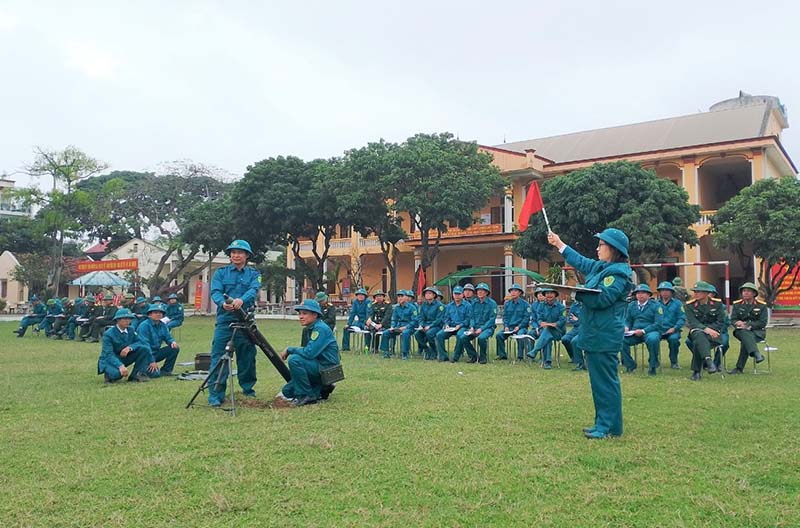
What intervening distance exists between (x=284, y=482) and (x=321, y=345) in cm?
325

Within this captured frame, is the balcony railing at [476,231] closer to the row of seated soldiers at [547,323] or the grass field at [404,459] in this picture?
the row of seated soldiers at [547,323]

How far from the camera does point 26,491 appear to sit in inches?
168

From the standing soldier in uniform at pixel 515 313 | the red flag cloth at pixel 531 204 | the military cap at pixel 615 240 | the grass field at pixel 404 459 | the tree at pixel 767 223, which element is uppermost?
the tree at pixel 767 223

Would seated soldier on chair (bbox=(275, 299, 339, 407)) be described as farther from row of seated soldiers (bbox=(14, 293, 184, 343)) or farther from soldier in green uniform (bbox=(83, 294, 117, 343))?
soldier in green uniform (bbox=(83, 294, 117, 343))

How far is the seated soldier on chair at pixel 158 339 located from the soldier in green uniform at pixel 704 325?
7951 millimetres

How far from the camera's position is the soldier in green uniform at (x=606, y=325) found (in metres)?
5.76

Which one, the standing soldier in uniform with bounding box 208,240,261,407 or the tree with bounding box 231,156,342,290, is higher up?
the tree with bounding box 231,156,342,290

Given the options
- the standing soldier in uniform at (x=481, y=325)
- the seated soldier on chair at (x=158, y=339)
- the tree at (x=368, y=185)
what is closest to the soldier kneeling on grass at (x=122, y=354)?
the seated soldier on chair at (x=158, y=339)

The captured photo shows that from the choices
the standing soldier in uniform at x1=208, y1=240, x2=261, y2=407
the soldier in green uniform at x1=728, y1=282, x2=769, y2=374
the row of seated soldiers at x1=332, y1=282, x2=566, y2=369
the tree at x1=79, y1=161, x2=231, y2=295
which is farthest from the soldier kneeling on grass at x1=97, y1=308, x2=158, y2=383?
the tree at x1=79, y1=161, x2=231, y2=295

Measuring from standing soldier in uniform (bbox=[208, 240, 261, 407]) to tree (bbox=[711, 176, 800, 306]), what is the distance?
17.9m

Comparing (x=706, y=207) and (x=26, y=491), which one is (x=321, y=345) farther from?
(x=706, y=207)

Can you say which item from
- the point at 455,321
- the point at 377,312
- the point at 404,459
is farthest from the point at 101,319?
the point at 404,459

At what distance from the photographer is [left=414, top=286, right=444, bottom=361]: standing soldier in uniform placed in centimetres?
1354

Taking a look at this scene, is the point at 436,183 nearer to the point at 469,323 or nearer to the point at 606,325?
the point at 469,323
